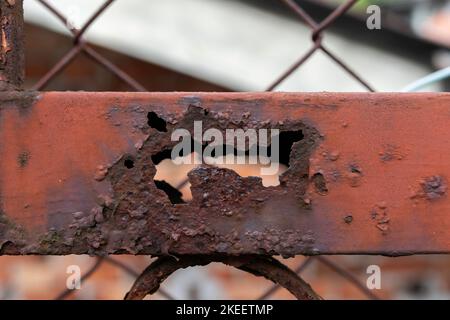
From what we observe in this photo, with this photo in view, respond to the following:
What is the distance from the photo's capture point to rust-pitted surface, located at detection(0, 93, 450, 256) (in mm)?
344

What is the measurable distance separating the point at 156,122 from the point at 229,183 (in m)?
0.05

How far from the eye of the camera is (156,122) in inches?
13.9

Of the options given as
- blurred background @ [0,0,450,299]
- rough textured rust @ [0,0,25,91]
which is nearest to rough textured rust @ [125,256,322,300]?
rough textured rust @ [0,0,25,91]

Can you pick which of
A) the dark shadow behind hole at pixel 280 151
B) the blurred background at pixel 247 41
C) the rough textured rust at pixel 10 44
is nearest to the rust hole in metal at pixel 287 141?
the dark shadow behind hole at pixel 280 151

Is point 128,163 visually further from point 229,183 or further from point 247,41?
point 247,41

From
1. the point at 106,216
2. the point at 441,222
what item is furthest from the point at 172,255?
the point at 441,222

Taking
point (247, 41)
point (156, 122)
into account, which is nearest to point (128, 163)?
point (156, 122)

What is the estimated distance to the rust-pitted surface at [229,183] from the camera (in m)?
0.34

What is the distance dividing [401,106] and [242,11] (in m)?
0.97

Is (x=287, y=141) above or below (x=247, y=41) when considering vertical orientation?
below

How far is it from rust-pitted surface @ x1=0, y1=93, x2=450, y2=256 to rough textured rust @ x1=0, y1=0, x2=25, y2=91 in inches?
1.0

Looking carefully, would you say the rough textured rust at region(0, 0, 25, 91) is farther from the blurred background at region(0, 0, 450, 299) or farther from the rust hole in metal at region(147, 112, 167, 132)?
the blurred background at region(0, 0, 450, 299)

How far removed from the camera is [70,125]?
345 millimetres

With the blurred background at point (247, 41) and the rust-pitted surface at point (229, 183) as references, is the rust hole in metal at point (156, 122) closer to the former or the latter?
the rust-pitted surface at point (229, 183)
